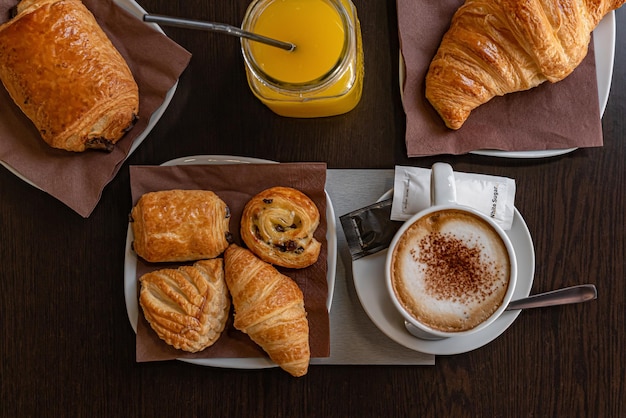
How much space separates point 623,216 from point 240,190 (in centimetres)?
82

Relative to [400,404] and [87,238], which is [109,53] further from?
[400,404]

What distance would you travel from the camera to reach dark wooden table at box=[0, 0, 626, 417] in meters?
1.25

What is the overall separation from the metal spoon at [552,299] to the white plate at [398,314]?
15 millimetres

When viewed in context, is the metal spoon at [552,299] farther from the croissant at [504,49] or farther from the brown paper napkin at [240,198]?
the croissant at [504,49]

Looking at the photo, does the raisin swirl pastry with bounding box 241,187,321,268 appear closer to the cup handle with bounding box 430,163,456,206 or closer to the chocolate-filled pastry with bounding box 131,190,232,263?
the chocolate-filled pastry with bounding box 131,190,232,263

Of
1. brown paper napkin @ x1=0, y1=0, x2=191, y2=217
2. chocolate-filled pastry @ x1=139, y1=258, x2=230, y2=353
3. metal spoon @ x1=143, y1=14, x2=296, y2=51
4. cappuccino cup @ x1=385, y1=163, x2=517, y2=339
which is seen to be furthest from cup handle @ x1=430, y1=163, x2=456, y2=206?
brown paper napkin @ x1=0, y1=0, x2=191, y2=217

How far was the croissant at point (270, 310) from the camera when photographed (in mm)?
1133

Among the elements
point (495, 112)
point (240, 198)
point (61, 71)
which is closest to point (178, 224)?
point (240, 198)

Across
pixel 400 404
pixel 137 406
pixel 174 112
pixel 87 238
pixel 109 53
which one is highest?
pixel 109 53

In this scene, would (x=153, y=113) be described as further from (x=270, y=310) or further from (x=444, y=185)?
(x=444, y=185)

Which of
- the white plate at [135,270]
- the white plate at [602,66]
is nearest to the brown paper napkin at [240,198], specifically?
the white plate at [135,270]

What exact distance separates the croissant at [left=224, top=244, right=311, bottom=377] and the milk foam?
0.70 ft

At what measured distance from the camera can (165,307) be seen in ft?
3.84

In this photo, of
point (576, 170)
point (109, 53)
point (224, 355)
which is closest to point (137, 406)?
point (224, 355)
